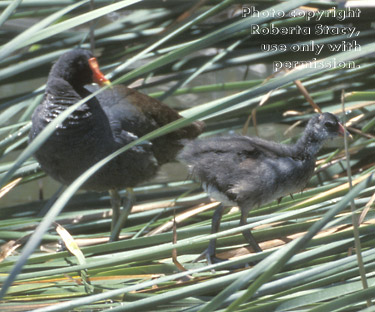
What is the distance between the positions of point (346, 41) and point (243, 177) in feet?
3.45

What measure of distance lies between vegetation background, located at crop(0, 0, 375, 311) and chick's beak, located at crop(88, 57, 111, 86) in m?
0.13

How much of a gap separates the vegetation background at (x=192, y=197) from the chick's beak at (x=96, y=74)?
0.13 metres

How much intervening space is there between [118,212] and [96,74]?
566 mm

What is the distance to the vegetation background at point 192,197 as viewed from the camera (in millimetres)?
1646

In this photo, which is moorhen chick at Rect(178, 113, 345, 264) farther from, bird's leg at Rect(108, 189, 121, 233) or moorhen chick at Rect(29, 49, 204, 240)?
bird's leg at Rect(108, 189, 121, 233)

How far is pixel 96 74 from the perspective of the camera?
259cm

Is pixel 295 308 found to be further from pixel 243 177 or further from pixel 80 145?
pixel 80 145

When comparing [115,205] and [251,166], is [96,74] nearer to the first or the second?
[115,205]

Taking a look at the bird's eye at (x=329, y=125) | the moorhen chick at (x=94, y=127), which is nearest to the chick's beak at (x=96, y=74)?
the moorhen chick at (x=94, y=127)

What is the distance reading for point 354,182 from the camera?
83.2 inches

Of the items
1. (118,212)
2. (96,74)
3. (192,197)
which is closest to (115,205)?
(118,212)

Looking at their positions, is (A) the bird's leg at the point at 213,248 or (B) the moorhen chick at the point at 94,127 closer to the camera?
(A) the bird's leg at the point at 213,248

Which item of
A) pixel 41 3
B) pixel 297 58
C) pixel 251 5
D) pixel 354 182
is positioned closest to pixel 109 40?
pixel 41 3

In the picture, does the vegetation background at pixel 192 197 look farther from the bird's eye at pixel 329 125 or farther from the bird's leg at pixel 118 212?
the bird's eye at pixel 329 125
